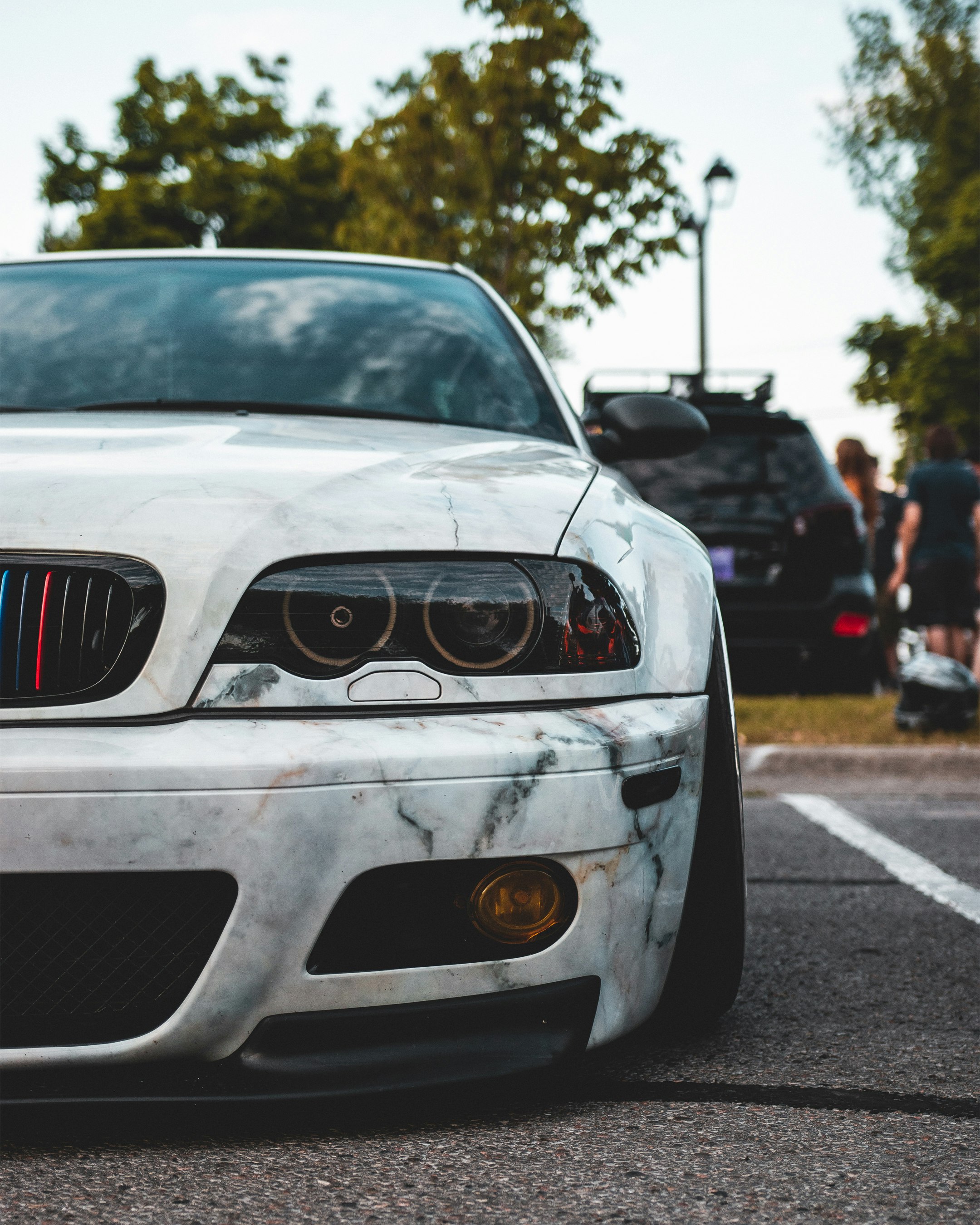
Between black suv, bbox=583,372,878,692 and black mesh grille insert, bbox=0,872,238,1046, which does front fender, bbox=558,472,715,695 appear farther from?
black suv, bbox=583,372,878,692

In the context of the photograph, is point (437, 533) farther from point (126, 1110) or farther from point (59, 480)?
point (126, 1110)

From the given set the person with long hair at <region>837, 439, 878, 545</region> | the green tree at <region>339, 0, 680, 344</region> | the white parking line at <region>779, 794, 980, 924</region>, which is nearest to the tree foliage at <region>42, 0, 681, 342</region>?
the green tree at <region>339, 0, 680, 344</region>

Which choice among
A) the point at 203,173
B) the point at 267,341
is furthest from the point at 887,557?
the point at 203,173

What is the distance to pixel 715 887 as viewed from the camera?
7.43 feet

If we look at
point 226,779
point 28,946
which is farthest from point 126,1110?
point 226,779

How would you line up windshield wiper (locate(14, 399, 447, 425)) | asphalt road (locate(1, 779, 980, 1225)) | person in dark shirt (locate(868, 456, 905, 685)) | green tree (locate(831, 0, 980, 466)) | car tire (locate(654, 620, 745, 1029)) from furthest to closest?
green tree (locate(831, 0, 980, 466)), person in dark shirt (locate(868, 456, 905, 685)), windshield wiper (locate(14, 399, 447, 425)), car tire (locate(654, 620, 745, 1029)), asphalt road (locate(1, 779, 980, 1225))

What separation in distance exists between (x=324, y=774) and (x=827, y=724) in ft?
20.5

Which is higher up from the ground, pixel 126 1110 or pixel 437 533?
pixel 437 533

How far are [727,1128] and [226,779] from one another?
0.88 meters

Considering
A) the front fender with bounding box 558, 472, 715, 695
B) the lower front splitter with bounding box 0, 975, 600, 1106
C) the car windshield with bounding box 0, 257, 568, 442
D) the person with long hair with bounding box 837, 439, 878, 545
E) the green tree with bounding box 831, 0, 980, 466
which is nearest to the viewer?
the lower front splitter with bounding box 0, 975, 600, 1106

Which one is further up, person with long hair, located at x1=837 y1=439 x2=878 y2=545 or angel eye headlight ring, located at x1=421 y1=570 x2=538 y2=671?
person with long hair, located at x1=837 y1=439 x2=878 y2=545

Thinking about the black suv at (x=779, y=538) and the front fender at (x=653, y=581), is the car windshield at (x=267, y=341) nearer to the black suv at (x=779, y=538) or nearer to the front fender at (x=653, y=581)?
the front fender at (x=653, y=581)

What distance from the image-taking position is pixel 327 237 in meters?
32.8

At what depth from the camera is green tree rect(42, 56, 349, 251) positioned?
3350 cm
